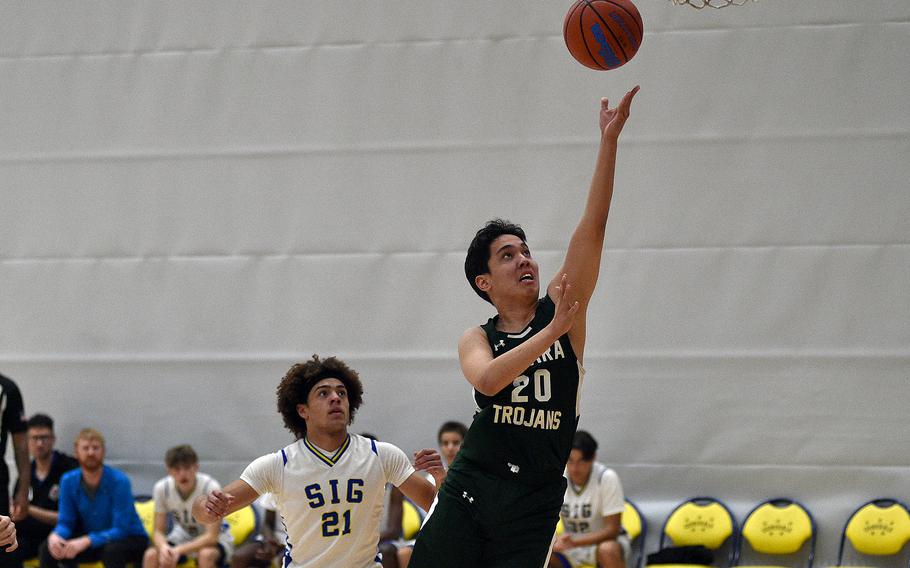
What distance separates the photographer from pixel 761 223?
7957mm

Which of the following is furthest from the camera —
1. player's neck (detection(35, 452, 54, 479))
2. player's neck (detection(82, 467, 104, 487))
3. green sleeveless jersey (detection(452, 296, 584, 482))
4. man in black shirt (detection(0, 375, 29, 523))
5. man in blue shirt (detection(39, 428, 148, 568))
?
player's neck (detection(35, 452, 54, 479))

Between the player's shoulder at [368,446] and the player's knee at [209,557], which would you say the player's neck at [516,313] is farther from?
the player's knee at [209,557]

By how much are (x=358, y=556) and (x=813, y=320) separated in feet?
14.4

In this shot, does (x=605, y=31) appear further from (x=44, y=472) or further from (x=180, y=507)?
(x=44, y=472)

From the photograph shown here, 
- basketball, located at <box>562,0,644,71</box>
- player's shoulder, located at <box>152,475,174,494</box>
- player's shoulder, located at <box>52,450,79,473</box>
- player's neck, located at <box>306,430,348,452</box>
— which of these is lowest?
player's shoulder, located at <box>152,475,174,494</box>

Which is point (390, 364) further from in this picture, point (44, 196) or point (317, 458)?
point (317, 458)

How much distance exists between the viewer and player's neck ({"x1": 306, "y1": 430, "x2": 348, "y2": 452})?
15.6 ft

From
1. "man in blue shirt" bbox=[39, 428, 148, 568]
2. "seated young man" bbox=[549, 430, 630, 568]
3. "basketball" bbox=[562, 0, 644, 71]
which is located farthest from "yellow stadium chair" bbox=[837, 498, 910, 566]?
"man in blue shirt" bbox=[39, 428, 148, 568]

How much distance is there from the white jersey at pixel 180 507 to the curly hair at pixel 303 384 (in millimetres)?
3236

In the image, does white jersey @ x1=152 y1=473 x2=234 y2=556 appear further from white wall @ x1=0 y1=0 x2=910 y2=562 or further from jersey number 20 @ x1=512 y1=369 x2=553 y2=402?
jersey number 20 @ x1=512 y1=369 x2=553 y2=402

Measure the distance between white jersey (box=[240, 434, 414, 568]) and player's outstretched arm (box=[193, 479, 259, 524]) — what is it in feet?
0.20

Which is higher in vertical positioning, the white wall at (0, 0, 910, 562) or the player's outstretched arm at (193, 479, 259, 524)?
the white wall at (0, 0, 910, 562)

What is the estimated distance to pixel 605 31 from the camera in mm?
4848

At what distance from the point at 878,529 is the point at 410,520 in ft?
10.1
